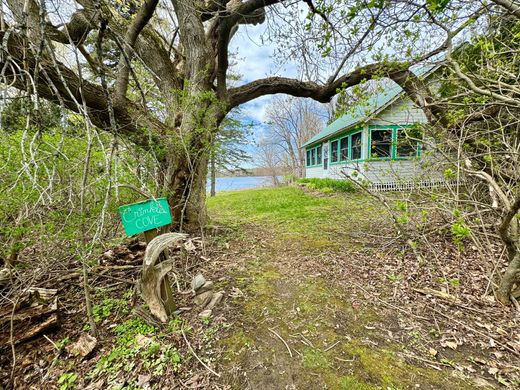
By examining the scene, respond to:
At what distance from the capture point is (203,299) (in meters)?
2.36

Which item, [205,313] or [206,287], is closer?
[205,313]

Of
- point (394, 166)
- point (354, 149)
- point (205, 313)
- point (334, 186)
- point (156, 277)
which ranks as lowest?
point (205, 313)

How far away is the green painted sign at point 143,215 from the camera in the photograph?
6.13 feet

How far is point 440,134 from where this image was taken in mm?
3209

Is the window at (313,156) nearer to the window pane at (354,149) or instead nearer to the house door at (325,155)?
the house door at (325,155)

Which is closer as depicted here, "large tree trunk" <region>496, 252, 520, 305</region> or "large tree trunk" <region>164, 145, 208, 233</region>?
"large tree trunk" <region>496, 252, 520, 305</region>

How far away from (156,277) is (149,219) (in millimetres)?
536

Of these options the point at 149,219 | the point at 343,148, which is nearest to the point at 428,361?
the point at 149,219

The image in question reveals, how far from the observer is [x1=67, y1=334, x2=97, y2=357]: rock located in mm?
1725

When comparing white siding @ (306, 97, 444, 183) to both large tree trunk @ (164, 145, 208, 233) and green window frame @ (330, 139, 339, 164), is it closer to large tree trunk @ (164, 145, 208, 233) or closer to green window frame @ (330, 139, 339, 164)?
green window frame @ (330, 139, 339, 164)

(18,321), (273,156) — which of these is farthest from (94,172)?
(273,156)

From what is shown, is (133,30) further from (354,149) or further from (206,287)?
(354,149)

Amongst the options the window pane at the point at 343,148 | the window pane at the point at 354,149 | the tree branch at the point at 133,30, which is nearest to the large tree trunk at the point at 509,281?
the tree branch at the point at 133,30

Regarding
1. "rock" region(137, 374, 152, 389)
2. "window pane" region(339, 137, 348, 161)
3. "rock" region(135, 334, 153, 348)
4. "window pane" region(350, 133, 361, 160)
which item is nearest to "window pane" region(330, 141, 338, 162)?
"window pane" region(339, 137, 348, 161)
